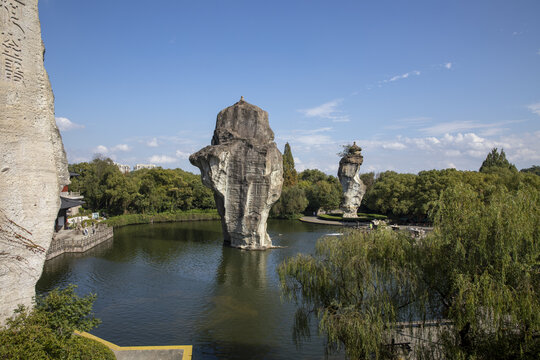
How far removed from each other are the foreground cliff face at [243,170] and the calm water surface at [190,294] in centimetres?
212

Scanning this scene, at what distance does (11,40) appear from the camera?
6777 millimetres

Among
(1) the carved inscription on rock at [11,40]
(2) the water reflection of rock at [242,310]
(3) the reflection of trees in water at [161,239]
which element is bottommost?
(2) the water reflection of rock at [242,310]

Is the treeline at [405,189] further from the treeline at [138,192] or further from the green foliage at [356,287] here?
the green foliage at [356,287]

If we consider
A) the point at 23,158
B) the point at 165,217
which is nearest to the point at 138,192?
the point at 165,217

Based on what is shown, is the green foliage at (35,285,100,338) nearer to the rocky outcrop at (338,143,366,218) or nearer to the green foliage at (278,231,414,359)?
the green foliage at (278,231,414,359)

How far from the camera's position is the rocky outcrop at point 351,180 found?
169ft

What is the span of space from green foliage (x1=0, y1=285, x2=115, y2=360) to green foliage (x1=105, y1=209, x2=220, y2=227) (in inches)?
1374

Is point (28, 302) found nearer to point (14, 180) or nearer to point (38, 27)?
point (14, 180)

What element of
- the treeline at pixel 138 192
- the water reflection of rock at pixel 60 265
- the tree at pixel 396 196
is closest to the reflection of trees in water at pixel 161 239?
the water reflection of rock at pixel 60 265

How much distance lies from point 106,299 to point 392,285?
1364 centimetres

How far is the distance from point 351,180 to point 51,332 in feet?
155

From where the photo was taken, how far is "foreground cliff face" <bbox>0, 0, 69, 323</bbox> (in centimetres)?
670

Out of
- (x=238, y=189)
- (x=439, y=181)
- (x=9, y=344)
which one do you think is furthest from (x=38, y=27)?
(x=439, y=181)

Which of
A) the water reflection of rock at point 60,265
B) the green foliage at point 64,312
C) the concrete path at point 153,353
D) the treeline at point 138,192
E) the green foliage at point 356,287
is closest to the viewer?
the green foliage at point 64,312
